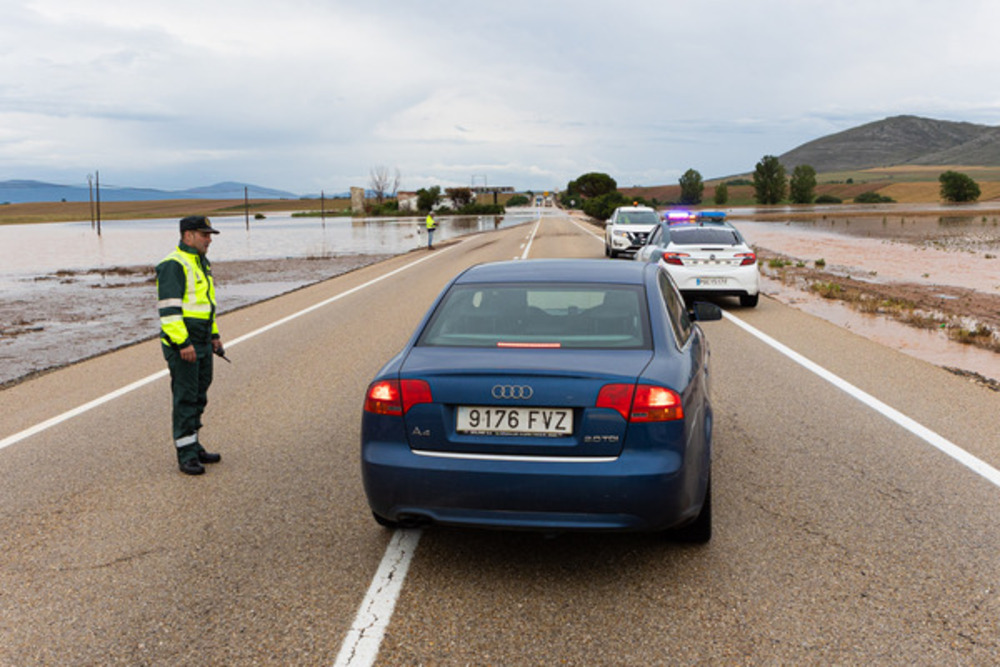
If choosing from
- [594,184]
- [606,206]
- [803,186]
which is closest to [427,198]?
[594,184]

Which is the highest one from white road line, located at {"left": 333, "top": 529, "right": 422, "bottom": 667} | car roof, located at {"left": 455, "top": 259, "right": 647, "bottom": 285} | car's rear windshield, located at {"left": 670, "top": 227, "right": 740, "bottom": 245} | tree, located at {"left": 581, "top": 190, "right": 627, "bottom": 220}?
tree, located at {"left": 581, "top": 190, "right": 627, "bottom": 220}

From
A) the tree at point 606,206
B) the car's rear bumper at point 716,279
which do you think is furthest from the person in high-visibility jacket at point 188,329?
the tree at point 606,206

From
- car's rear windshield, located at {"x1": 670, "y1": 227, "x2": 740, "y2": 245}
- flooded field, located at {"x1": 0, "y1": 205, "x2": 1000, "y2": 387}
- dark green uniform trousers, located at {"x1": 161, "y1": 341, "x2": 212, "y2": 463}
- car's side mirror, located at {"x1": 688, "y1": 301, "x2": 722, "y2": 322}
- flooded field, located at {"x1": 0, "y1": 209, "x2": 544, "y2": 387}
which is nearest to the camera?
dark green uniform trousers, located at {"x1": 161, "y1": 341, "x2": 212, "y2": 463}

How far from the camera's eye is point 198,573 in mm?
3828

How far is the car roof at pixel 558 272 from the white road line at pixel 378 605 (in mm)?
1548

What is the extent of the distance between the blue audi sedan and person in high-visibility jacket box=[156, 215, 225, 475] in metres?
2.07

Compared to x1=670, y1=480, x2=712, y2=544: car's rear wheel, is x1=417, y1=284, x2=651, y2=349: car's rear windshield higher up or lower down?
higher up

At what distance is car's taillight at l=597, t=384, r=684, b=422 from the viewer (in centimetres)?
348

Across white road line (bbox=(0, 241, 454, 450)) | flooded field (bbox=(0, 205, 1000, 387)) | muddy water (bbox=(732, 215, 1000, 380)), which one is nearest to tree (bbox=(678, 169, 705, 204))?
muddy water (bbox=(732, 215, 1000, 380))

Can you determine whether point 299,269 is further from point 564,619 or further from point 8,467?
point 564,619

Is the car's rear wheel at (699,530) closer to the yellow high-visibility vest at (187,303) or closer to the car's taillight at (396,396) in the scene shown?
the car's taillight at (396,396)

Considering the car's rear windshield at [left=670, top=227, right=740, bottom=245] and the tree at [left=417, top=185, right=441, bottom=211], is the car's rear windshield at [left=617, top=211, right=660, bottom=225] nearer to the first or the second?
the car's rear windshield at [left=670, top=227, right=740, bottom=245]

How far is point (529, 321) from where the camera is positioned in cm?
429

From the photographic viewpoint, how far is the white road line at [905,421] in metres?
5.23
